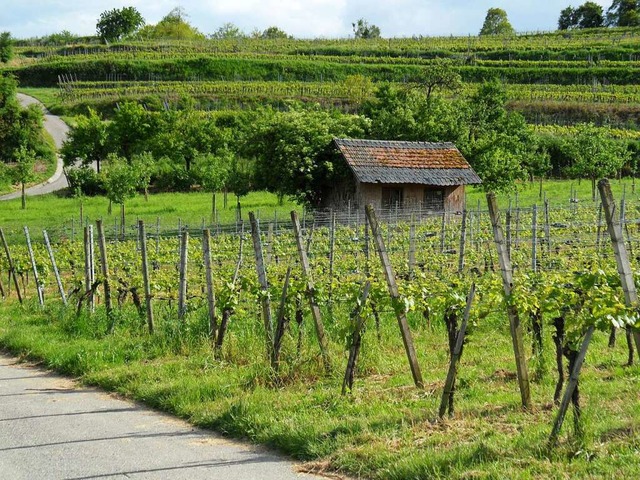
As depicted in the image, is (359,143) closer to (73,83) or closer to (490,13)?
(73,83)

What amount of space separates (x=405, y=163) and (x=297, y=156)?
4004mm

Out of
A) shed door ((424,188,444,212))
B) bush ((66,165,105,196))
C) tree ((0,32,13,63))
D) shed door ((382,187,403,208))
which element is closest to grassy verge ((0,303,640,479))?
shed door ((382,187,403,208))

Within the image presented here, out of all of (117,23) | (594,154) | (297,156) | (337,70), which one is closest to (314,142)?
(297,156)

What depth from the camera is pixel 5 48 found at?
92.2m

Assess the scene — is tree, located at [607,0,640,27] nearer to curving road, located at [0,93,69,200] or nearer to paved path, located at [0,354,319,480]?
curving road, located at [0,93,69,200]

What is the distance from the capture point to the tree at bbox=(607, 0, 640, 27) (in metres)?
124

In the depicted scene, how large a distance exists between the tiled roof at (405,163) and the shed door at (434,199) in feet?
2.43

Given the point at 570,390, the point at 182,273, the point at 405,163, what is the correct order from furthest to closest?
1. the point at 405,163
2. the point at 182,273
3. the point at 570,390

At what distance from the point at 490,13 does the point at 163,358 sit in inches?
5466

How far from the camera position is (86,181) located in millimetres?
47000

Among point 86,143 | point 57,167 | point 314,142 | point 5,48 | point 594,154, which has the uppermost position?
point 5,48

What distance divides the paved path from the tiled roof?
2001 centimetres

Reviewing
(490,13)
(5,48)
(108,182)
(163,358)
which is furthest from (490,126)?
(490,13)

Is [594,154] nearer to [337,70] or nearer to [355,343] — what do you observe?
[355,343]
